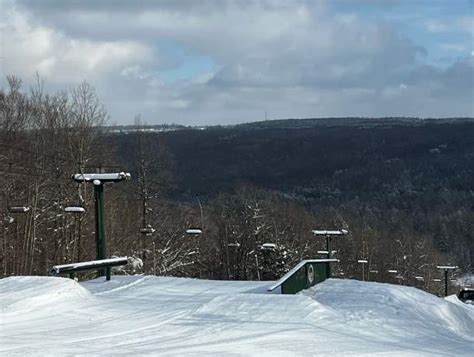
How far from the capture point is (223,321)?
1434 cm

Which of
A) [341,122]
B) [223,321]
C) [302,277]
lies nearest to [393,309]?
[302,277]

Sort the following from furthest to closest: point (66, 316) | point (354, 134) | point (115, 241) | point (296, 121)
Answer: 1. point (296, 121)
2. point (354, 134)
3. point (115, 241)
4. point (66, 316)

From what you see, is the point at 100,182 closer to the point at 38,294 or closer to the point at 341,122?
the point at 38,294

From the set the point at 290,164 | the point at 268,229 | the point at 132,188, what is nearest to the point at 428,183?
the point at 290,164

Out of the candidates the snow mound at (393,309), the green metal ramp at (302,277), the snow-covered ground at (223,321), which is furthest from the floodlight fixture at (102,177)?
the snow mound at (393,309)

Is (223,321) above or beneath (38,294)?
beneath

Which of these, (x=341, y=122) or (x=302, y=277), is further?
(x=341, y=122)

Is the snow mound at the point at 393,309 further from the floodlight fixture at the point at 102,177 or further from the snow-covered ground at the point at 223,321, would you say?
the floodlight fixture at the point at 102,177

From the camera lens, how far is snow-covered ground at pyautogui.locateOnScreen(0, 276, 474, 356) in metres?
11.8

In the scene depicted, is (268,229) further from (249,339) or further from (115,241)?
(249,339)

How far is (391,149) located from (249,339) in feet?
473

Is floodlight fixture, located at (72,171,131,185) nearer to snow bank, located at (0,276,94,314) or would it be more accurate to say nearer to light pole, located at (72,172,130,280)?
light pole, located at (72,172,130,280)

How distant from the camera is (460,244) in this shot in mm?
135250

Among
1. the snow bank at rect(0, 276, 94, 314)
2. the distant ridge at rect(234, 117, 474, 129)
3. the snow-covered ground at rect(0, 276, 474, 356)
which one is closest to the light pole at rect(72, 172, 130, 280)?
the snow-covered ground at rect(0, 276, 474, 356)
